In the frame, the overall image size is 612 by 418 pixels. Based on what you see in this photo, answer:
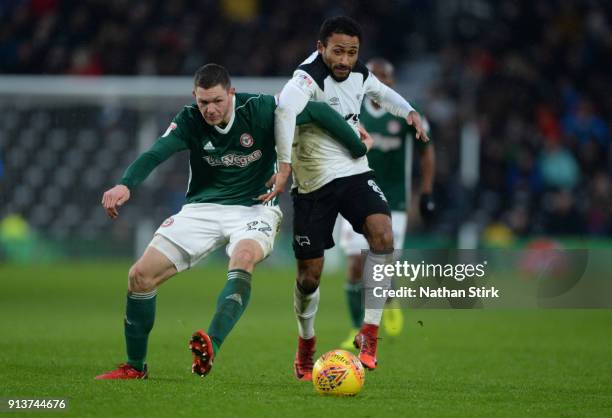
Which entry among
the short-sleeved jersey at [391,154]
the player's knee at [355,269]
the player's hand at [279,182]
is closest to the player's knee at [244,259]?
the player's hand at [279,182]

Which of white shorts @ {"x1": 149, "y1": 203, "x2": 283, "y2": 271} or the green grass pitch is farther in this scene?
white shorts @ {"x1": 149, "y1": 203, "x2": 283, "y2": 271}

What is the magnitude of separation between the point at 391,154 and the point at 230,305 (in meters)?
4.31

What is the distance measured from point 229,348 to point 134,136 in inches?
462

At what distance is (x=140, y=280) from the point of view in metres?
7.88

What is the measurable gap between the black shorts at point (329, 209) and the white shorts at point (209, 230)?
1.41 feet

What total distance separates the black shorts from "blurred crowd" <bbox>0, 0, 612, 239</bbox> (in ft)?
40.4

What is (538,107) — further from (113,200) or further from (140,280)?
(113,200)

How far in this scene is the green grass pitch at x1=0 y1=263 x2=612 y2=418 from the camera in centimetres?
696

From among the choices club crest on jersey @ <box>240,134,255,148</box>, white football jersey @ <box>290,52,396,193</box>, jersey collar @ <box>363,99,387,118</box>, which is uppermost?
jersey collar @ <box>363,99,387,118</box>

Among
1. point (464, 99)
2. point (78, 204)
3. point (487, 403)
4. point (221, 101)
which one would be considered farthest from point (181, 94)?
point (487, 403)

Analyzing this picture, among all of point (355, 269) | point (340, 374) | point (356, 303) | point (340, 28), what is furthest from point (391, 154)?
Answer: point (340, 374)

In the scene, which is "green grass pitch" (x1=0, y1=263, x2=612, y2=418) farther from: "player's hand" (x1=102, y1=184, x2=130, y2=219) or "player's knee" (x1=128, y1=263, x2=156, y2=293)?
"player's hand" (x1=102, y1=184, x2=130, y2=219)

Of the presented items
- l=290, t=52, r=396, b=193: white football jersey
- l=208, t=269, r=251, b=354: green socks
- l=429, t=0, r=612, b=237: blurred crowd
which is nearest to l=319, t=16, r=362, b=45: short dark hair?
l=290, t=52, r=396, b=193: white football jersey

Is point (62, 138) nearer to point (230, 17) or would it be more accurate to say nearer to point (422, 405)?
point (230, 17)
